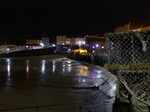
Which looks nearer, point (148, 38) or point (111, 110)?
point (148, 38)

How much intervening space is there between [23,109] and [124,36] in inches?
159

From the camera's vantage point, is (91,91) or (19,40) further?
(19,40)

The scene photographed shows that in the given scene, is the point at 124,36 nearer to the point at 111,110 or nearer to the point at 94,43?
the point at 111,110

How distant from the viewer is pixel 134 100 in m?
4.70

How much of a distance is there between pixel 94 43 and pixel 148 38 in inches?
2166

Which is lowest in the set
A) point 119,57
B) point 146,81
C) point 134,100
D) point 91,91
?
point 91,91

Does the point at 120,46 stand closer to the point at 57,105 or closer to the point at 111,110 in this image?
the point at 111,110

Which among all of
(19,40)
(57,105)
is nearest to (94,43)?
(19,40)

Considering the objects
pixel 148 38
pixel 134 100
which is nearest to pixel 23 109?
pixel 134 100

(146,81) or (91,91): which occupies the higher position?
(146,81)

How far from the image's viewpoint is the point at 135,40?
4.52 meters

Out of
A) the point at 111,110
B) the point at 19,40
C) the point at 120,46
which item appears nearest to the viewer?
the point at 120,46

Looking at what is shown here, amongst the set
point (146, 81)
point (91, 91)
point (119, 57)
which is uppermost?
point (119, 57)

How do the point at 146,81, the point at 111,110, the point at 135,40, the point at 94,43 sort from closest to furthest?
the point at 135,40, the point at 146,81, the point at 111,110, the point at 94,43
